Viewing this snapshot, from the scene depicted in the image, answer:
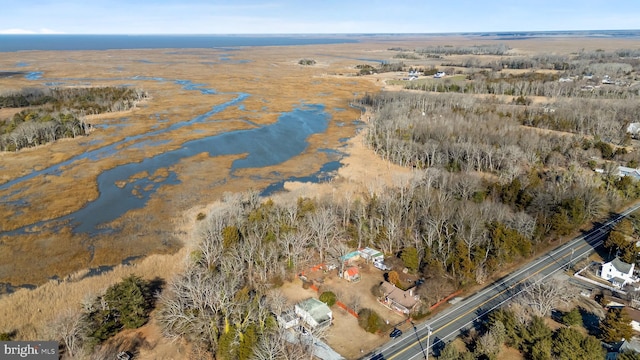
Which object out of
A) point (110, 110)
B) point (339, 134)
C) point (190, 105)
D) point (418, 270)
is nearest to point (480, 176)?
point (418, 270)

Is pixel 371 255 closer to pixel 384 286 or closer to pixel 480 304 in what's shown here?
pixel 384 286

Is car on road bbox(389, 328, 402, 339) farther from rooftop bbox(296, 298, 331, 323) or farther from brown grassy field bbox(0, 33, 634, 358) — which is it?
brown grassy field bbox(0, 33, 634, 358)

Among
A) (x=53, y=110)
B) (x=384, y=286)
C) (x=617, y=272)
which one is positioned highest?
(x=53, y=110)

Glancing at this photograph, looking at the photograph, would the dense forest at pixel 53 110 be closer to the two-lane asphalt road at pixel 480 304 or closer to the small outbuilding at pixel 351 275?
the small outbuilding at pixel 351 275

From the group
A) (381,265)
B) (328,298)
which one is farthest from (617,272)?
(328,298)

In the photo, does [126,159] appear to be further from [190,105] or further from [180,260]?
[190,105]

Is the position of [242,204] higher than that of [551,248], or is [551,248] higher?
[242,204]

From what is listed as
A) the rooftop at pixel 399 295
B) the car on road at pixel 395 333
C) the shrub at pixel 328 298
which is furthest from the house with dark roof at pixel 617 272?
the shrub at pixel 328 298
